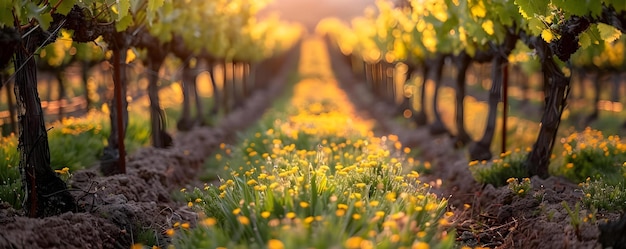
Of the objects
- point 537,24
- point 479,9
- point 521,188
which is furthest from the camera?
point 479,9

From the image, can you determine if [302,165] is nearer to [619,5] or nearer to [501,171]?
[501,171]

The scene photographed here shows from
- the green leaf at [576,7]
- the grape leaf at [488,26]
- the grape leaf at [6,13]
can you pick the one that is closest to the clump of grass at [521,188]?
the green leaf at [576,7]

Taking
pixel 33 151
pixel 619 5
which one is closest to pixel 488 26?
pixel 619 5

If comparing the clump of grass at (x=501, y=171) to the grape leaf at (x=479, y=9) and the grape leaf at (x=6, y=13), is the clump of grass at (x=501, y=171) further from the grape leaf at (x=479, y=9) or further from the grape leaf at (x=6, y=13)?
the grape leaf at (x=6, y=13)

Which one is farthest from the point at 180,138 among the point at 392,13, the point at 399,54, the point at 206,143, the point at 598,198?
the point at 598,198

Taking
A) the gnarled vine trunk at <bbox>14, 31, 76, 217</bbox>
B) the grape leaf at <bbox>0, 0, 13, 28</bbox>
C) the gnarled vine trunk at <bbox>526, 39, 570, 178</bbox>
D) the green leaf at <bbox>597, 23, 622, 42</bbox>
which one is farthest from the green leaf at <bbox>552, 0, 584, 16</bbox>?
the gnarled vine trunk at <bbox>14, 31, 76, 217</bbox>

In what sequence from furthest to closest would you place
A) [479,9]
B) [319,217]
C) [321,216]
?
[479,9] → [321,216] → [319,217]

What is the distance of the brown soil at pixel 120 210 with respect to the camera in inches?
239

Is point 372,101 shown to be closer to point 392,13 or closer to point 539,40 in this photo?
point 392,13

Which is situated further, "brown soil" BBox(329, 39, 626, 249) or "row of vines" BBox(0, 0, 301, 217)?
"row of vines" BBox(0, 0, 301, 217)

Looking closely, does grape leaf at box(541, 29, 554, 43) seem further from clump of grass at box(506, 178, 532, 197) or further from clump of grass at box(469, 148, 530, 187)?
clump of grass at box(469, 148, 530, 187)

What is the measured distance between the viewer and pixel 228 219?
19.4 feet

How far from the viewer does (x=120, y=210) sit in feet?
24.1

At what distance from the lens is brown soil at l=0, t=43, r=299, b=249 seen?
607 centimetres
